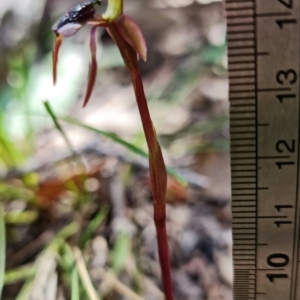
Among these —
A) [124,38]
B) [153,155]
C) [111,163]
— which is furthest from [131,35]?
[111,163]

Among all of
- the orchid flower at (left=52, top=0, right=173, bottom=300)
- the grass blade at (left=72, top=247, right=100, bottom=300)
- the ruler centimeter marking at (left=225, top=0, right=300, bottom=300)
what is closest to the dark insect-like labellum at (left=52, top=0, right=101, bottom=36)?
the orchid flower at (left=52, top=0, right=173, bottom=300)

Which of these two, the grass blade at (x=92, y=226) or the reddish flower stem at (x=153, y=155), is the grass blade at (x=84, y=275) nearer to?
the grass blade at (x=92, y=226)

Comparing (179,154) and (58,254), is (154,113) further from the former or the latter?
(58,254)

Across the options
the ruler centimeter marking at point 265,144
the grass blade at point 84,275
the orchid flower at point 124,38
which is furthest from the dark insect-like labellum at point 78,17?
the grass blade at point 84,275

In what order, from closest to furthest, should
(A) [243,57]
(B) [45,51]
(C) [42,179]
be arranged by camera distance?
(A) [243,57], (C) [42,179], (B) [45,51]

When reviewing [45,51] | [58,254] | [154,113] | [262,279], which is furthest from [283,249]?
[45,51]
